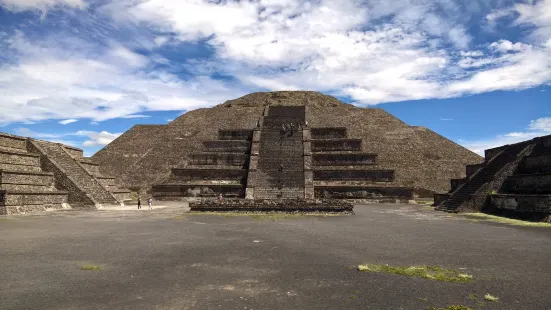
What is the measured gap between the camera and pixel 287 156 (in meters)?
30.3

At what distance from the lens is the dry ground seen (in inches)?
221

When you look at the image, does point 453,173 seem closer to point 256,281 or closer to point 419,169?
point 419,169

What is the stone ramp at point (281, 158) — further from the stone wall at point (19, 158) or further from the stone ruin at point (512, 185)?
the stone wall at point (19, 158)

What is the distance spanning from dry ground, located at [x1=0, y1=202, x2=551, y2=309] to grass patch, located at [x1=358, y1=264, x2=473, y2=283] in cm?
21

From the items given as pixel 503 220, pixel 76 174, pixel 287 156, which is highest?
pixel 287 156

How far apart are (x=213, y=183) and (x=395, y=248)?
19716 millimetres

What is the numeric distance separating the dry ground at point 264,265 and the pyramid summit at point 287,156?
43.8ft

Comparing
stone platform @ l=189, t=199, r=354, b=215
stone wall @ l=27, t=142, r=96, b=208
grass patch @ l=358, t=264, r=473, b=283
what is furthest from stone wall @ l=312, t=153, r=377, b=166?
grass patch @ l=358, t=264, r=473, b=283

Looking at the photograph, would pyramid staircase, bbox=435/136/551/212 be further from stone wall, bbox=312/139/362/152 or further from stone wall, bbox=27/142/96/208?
stone wall, bbox=27/142/96/208

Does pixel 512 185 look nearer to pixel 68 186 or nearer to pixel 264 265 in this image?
pixel 264 265

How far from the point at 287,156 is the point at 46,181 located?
16.7 metres

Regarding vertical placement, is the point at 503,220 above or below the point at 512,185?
below

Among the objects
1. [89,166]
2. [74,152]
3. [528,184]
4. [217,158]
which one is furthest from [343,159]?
[74,152]

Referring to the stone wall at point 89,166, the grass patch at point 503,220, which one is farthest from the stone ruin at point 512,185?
the stone wall at point 89,166
